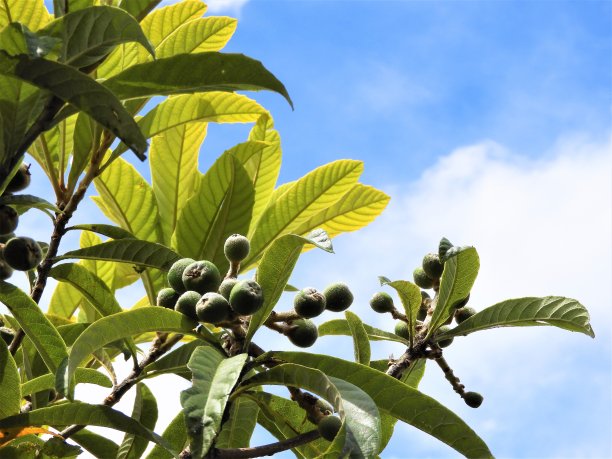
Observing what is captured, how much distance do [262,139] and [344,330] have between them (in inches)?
35.7

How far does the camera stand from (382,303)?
125 inches

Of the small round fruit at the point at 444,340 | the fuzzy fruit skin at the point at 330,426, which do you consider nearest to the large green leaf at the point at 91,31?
the fuzzy fruit skin at the point at 330,426

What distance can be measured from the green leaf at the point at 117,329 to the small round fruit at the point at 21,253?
579mm

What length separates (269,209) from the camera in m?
3.35

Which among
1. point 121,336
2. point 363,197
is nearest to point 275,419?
point 121,336

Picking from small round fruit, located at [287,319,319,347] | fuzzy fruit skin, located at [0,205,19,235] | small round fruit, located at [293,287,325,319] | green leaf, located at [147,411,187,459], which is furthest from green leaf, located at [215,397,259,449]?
fuzzy fruit skin, located at [0,205,19,235]

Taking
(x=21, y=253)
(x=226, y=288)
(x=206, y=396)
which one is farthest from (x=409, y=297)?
(x=21, y=253)

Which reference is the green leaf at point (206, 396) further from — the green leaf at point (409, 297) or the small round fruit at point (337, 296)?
the green leaf at point (409, 297)

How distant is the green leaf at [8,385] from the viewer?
2666mm

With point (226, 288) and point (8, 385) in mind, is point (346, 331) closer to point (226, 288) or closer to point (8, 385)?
point (226, 288)

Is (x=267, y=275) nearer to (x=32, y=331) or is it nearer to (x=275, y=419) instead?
(x=275, y=419)

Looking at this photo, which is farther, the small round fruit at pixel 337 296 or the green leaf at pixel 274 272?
the small round fruit at pixel 337 296

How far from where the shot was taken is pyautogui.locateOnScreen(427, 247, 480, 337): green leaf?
2.96 meters

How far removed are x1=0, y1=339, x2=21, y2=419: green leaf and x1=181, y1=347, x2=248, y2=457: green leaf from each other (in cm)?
76
